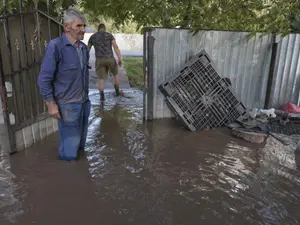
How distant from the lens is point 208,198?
9.72ft

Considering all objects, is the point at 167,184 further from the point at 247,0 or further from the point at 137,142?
the point at 247,0

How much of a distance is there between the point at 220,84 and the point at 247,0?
1.65m

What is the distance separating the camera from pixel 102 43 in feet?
22.5

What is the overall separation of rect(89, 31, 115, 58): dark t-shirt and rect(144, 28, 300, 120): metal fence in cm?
225

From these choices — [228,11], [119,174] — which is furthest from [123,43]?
[119,174]

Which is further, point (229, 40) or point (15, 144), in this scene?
point (229, 40)

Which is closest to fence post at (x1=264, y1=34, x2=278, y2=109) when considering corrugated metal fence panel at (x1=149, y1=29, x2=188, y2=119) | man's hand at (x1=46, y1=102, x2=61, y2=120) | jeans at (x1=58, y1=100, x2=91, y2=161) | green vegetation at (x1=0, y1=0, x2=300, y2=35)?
green vegetation at (x1=0, y1=0, x2=300, y2=35)

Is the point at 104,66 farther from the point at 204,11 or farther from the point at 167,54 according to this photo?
the point at 204,11

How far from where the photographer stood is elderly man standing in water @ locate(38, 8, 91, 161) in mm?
3133

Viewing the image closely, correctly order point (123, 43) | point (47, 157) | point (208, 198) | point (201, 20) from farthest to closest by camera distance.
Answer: point (123, 43)
point (201, 20)
point (47, 157)
point (208, 198)

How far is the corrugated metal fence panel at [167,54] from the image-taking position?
16.2 ft

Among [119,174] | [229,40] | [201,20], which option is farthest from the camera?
[229,40]

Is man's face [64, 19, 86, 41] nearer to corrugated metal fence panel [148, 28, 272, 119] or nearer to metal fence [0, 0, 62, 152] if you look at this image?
metal fence [0, 0, 62, 152]

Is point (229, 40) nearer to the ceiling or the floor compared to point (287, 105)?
nearer to the ceiling
